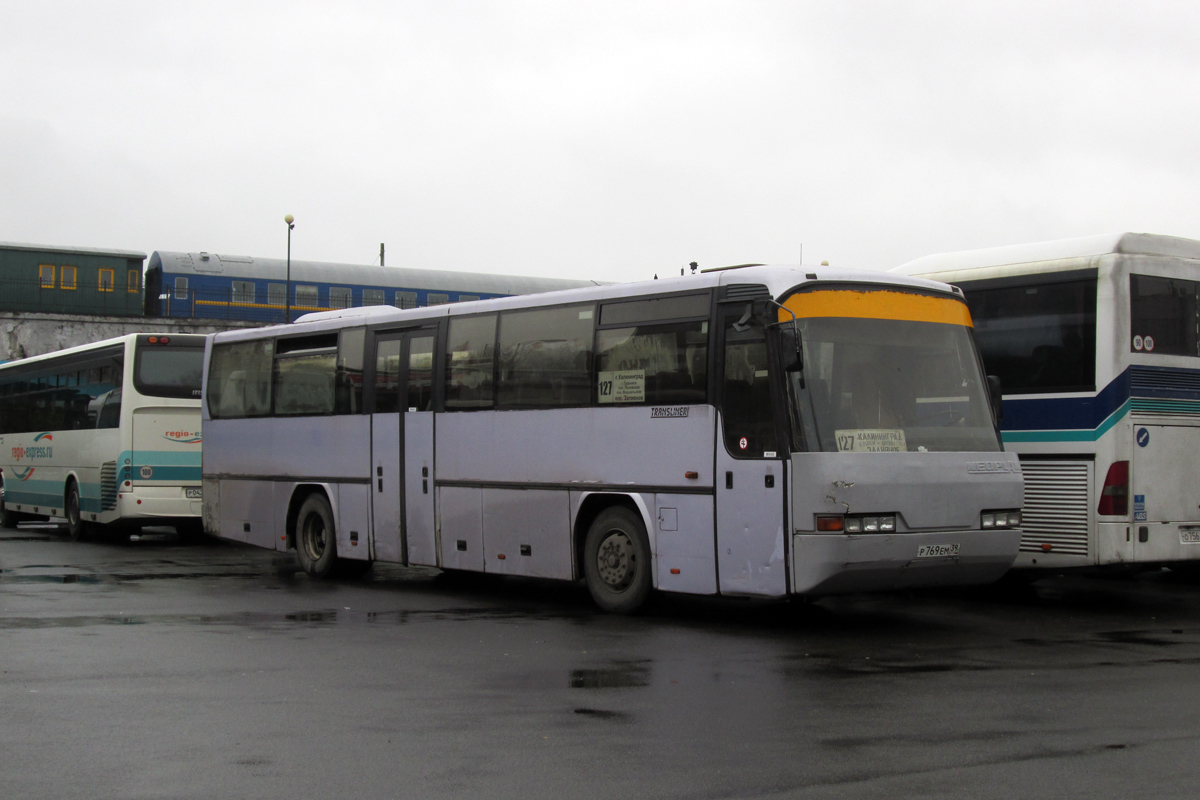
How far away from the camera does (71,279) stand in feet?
170

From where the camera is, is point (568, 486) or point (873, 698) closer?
point (873, 698)

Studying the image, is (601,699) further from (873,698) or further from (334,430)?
(334,430)

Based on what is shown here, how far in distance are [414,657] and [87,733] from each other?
3155 millimetres

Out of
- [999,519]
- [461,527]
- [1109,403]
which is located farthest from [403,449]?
[1109,403]

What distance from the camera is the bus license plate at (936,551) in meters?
11.1

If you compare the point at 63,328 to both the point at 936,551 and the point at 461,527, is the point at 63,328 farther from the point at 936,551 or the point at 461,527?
the point at 936,551

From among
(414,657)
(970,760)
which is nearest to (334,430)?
(414,657)

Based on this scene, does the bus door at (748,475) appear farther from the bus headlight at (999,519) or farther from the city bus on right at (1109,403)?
the city bus on right at (1109,403)

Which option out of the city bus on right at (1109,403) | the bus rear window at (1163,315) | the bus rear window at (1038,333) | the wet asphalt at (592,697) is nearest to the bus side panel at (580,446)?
the wet asphalt at (592,697)

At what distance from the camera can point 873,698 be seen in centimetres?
816

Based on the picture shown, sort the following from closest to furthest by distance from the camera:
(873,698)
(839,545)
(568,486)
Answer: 1. (873,698)
2. (839,545)
3. (568,486)

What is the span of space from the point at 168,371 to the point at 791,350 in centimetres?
1463

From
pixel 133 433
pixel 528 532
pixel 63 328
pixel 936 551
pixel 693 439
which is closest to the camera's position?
pixel 936 551

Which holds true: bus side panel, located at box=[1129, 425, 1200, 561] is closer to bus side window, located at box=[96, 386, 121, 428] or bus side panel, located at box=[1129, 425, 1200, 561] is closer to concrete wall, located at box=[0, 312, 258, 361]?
bus side window, located at box=[96, 386, 121, 428]
